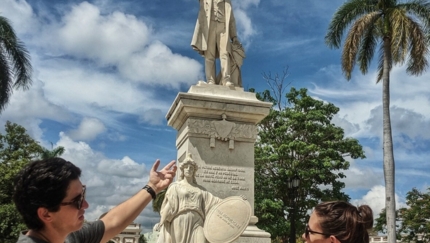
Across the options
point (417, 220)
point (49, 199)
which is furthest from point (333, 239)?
point (417, 220)

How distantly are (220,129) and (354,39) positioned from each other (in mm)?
14397

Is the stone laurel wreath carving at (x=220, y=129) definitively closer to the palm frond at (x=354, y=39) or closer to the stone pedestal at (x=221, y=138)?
the stone pedestal at (x=221, y=138)

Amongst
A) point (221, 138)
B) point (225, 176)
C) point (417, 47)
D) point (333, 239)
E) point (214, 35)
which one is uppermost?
point (417, 47)

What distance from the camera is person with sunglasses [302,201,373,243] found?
2.57 m

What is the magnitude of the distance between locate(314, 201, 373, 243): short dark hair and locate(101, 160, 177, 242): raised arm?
111 cm

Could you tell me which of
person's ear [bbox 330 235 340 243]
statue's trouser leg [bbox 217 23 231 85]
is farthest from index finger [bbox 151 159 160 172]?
statue's trouser leg [bbox 217 23 231 85]

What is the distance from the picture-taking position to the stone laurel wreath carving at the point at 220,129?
9.19 m

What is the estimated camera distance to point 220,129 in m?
9.27

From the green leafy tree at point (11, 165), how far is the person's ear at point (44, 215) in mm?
23971

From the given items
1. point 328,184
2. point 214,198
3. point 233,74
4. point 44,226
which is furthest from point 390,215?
point 44,226

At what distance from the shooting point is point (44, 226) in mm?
2393

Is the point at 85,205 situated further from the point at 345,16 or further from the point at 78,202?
the point at 345,16

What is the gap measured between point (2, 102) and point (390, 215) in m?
17.6

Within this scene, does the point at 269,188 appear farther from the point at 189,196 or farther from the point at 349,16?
the point at 189,196
